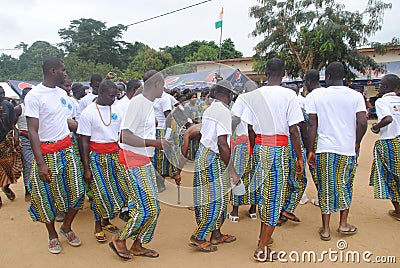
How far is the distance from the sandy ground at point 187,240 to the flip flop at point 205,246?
42 mm

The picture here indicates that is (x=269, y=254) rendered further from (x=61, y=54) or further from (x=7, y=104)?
(x=61, y=54)

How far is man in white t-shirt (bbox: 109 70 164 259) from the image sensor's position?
2693 mm

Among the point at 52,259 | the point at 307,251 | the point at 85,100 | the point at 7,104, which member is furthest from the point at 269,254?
the point at 7,104

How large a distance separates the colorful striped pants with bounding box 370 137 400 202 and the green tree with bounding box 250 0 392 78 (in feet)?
34.9

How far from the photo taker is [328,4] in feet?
45.6

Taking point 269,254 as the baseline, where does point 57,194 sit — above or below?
above

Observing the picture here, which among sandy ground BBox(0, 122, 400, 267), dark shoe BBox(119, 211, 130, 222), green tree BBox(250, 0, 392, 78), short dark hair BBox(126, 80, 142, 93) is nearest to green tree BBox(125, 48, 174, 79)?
green tree BBox(250, 0, 392, 78)

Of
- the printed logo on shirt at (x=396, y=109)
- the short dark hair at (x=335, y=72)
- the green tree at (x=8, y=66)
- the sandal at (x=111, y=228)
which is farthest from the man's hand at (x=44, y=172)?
the green tree at (x=8, y=66)

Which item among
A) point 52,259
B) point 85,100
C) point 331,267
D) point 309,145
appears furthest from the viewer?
point 85,100

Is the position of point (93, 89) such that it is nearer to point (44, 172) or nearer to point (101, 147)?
point (101, 147)

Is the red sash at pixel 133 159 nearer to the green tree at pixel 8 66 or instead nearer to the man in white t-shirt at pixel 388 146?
the man in white t-shirt at pixel 388 146

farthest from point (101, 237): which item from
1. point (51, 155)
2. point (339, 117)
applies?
point (339, 117)

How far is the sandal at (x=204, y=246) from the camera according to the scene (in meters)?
3.05

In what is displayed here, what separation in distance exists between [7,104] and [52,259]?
2.55 meters
